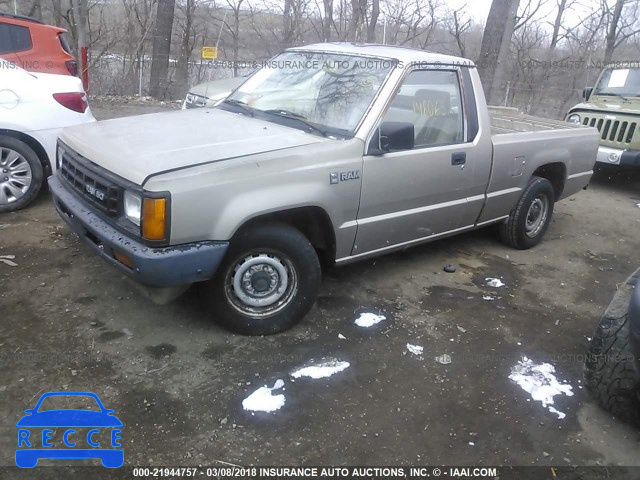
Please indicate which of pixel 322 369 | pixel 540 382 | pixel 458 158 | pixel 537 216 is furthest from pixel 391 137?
pixel 537 216

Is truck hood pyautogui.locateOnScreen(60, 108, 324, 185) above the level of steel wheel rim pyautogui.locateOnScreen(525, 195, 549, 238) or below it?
above

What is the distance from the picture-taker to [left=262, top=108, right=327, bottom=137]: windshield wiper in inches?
147

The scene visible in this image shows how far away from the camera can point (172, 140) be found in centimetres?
341

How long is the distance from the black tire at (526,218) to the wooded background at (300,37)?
832cm

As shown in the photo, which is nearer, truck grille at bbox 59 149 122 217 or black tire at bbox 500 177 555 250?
truck grille at bbox 59 149 122 217

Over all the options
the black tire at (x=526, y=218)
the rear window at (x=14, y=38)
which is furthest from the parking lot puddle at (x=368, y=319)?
the rear window at (x=14, y=38)

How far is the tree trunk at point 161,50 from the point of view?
14312mm

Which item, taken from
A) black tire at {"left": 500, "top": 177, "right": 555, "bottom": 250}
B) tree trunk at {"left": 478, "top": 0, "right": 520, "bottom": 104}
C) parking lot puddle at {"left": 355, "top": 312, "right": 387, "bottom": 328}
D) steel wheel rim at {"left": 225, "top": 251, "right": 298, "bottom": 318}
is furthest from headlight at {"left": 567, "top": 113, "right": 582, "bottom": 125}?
steel wheel rim at {"left": 225, "top": 251, "right": 298, "bottom": 318}

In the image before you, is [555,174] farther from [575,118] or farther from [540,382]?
[575,118]

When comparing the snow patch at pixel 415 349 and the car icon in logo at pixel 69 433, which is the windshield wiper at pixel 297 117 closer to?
the snow patch at pixel 415 349

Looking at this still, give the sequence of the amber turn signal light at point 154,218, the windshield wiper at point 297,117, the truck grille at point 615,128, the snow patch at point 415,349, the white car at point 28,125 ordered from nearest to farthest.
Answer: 1. the amber turn signal light at point 154,218
2. the snow patch at point 415,349
3. the windshield wiper at point 297,117
4. the white car at point 28,125
5. the truck grille at point 615,128

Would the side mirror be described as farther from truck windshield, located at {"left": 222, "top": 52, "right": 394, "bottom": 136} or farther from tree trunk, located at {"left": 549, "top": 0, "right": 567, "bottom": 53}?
tree trunk, located at {"left": 549, "top": 0, "right": 567, "bottom": 53}

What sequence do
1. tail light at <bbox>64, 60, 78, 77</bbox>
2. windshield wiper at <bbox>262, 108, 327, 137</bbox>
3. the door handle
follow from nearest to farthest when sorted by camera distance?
1. windshield wiper at <bbox>262, 108, 327, 137</bbox>
2. the door handle
3. tail light at <bbox>64, 60, 78, 77</bbox>

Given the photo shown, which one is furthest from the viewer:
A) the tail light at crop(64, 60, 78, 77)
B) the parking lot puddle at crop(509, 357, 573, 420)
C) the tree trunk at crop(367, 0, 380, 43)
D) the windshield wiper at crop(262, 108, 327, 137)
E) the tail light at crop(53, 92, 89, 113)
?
the tree trunk at crop(367, 0, 380, 43)
